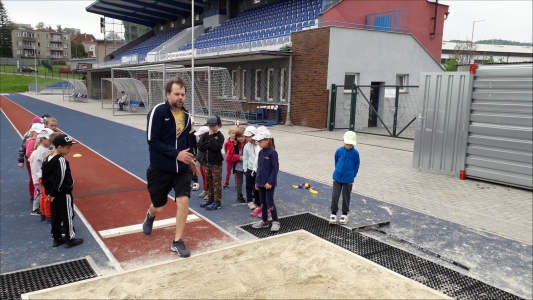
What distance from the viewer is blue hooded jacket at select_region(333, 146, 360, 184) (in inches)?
237

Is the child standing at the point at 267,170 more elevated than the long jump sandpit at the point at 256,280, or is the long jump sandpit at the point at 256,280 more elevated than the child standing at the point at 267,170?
the child standing at the point at 267,170

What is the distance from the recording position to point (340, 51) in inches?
734

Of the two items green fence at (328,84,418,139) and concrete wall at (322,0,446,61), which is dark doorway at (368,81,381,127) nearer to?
green fence at (328,84,418,139)

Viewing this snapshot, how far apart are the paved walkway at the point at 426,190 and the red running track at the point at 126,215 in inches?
144

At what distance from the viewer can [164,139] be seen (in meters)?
4.79

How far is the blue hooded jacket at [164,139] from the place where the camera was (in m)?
4.67

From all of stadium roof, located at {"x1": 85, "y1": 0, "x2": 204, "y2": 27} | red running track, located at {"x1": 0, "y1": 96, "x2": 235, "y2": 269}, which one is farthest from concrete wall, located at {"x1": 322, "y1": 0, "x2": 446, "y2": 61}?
stadium roof, located at {"x1": 85, "y1": 0, "x2": 204, "y2": 27}

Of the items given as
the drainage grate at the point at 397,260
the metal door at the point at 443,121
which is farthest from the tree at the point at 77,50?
the drainage grate at the point at 397,260

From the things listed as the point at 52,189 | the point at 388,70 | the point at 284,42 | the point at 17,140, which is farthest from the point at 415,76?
the point at 52,189

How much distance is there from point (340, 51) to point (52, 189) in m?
15.7

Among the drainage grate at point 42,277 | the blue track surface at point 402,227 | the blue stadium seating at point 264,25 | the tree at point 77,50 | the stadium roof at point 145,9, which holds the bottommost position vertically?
the drainage grate at point 42,277

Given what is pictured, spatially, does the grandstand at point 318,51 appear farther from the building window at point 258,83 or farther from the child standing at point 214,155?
the child standing at point 214,155

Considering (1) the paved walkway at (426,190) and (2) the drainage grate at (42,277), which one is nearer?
(2) the drainage grate at (42,277)

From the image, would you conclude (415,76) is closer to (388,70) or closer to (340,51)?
(388,70)
